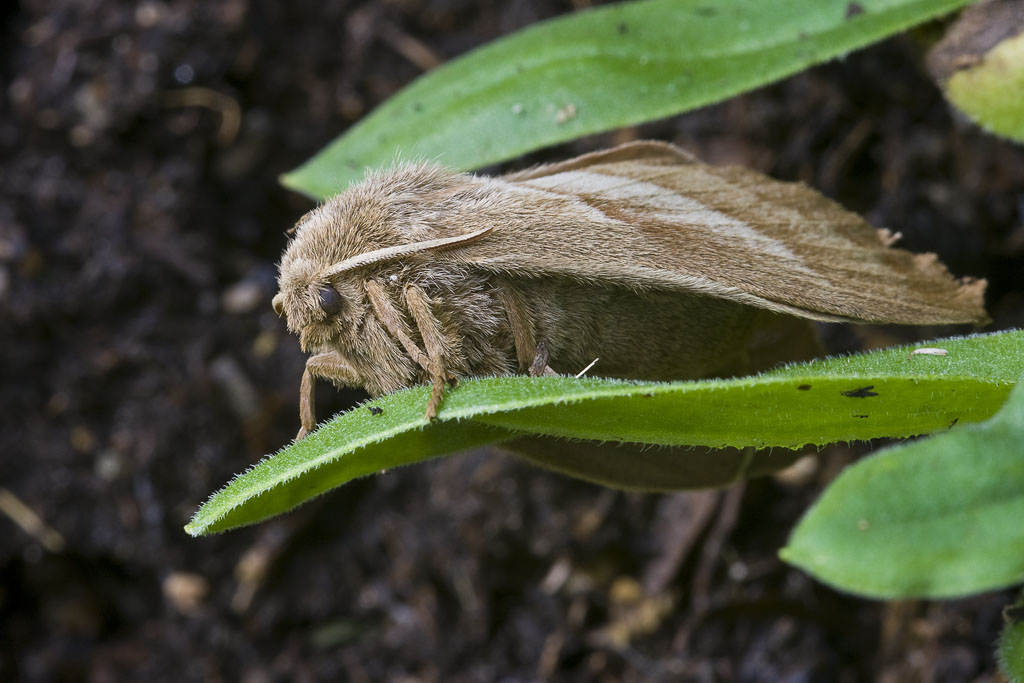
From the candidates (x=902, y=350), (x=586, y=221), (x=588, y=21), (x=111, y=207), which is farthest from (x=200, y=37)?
(x=902, y=350)

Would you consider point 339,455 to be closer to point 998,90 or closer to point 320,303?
point 320,303

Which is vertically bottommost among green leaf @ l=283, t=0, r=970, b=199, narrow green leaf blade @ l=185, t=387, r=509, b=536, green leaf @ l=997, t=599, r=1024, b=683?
green leaf @ l=997, t=599, r=1024, b=683

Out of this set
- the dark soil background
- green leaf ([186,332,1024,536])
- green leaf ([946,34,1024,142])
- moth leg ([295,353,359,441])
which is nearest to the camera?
green leaf ([186,332,1024,536])

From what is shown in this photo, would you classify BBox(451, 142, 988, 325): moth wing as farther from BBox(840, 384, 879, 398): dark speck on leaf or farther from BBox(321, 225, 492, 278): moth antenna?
BBox(840, 384, 879, 398): dark speck on leaf

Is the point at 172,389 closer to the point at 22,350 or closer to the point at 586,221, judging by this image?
the point at 22,350

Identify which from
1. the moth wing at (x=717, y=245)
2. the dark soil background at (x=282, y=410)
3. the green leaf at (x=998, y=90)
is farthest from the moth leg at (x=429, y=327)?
the green leaf at (x=998, y=90)

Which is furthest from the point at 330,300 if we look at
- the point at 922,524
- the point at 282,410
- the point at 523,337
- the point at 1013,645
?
the point at 282,410

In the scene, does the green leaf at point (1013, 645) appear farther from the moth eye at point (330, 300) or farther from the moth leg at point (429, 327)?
the moth eye at point (330, 300)

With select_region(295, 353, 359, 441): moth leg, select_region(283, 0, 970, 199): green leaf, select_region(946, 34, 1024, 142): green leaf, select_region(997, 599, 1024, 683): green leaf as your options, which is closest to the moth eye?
select_region(295, 353, 359, 441): moth leg
